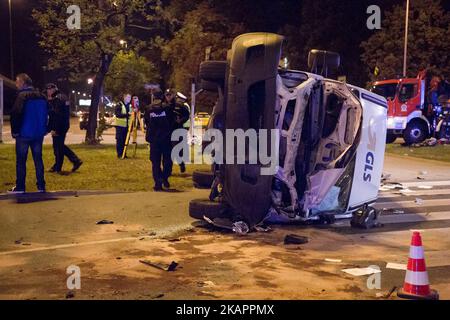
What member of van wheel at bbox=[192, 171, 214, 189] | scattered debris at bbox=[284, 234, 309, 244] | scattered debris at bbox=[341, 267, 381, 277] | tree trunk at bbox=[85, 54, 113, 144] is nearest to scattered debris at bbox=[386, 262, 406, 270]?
scattered debris at bbox=[341, 267, 381, 277]

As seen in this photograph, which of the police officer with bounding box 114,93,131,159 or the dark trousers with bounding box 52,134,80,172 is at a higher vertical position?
the police officer with bounding box 114,93,131,159

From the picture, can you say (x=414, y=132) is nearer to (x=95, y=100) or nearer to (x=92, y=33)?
(x=95, y=100)

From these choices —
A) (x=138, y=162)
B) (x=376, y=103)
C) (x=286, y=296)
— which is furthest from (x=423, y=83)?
(x=286, y=296)

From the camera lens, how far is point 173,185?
12.2 metres

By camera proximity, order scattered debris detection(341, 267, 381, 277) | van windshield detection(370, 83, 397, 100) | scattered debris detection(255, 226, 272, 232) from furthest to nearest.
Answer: van windshield detection(370, 83, 397, 100) → scattered debris detection(255, 226, 272, 232) → scattered debris detection(341, 267, 381, 277)

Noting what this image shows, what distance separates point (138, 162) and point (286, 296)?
36.5 ft

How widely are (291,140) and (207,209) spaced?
152cm

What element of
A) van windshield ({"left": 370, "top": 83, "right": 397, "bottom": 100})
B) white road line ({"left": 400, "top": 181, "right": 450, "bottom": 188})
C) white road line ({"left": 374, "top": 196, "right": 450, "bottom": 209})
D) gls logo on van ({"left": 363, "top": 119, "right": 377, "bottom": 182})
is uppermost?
van windshield ({"left": 370, "top": 83, "right": 397, "bottom": 100})

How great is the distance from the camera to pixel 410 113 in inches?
963

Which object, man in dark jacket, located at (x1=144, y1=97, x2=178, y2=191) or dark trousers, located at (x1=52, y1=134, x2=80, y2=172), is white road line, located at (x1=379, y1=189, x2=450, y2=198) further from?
dark trousers, located at (x1=52, y1=134, x2=80, y2=172)

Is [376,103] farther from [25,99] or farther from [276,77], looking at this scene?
[25,99]

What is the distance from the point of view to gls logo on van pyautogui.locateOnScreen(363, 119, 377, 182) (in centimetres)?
845

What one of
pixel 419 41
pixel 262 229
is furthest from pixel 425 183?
pixel 419 41

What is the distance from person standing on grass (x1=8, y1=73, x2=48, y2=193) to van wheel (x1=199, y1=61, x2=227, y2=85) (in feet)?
12.8
